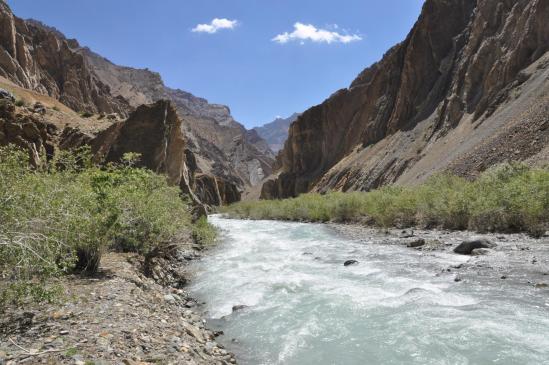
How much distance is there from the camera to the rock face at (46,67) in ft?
214

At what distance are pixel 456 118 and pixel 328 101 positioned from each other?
4769 cm

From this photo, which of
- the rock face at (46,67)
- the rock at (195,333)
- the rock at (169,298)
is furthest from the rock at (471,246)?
the rock face at (46,67)

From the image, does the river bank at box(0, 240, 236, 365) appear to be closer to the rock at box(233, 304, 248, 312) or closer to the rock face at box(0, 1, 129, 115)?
the rock at box(233, 304, 248, 312)

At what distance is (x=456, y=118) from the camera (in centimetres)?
4991

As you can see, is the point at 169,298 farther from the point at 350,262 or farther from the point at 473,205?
the point at 473,205

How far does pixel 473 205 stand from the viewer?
2092 centimetres

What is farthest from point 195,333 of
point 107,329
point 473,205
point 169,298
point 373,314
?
point 473,205

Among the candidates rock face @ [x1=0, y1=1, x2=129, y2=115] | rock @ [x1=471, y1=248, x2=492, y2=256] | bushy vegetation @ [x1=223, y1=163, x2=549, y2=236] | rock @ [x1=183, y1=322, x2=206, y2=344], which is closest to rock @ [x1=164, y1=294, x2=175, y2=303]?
rock @ [x1=183, y1=322, x2=206, y2=344]

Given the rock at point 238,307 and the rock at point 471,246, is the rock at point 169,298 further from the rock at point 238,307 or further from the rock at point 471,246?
the rock at point 471,246

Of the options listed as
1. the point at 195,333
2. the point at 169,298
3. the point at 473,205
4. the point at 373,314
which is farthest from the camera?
the point at 473,205

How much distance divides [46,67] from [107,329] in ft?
284

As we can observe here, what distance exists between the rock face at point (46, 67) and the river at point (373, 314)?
204 ft

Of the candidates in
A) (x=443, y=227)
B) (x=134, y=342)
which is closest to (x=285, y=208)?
(x=443, y=227)

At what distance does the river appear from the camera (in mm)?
7324
